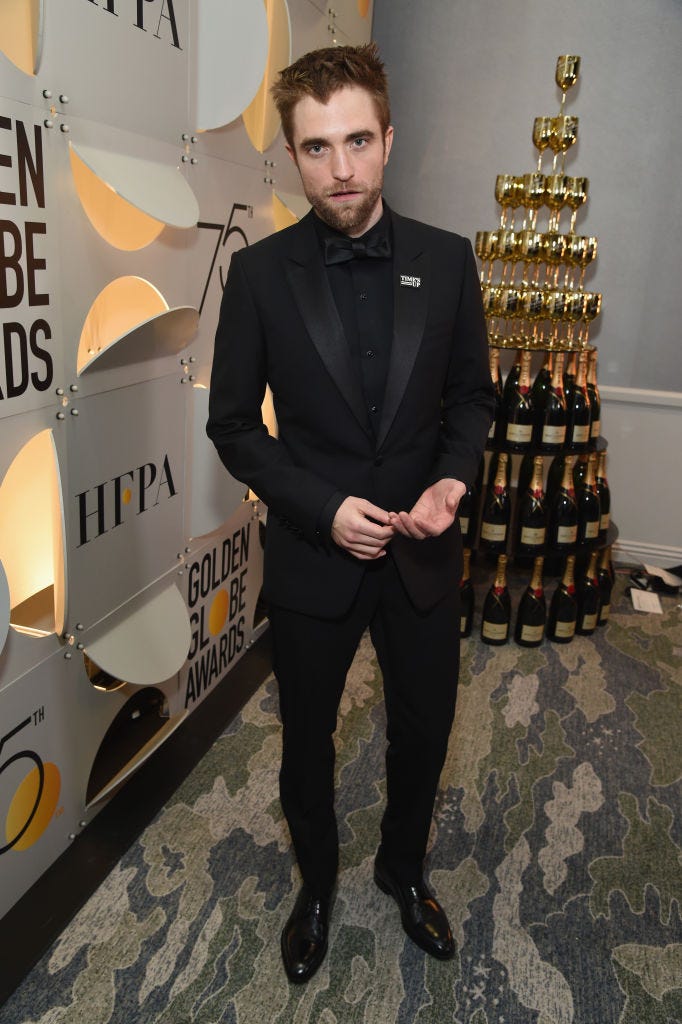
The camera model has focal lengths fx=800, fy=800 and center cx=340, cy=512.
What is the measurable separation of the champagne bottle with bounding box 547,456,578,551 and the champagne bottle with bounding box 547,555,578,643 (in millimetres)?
89

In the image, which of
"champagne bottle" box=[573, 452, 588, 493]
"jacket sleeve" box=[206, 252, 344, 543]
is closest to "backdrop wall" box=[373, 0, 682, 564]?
"champagne bottle" box=[573, 452, 588, 493]

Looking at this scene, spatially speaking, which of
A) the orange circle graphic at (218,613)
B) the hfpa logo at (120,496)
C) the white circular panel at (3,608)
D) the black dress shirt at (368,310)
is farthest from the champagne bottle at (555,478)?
the white circular panel at (3,608)

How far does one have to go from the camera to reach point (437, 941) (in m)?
1.72

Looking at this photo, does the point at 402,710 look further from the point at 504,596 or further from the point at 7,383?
the point at 504,596

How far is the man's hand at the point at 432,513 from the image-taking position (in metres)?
1.35

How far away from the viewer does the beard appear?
4.48 feet

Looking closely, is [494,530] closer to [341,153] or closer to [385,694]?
→ [385,694]

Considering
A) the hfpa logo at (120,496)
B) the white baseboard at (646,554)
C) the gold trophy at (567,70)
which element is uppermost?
the gold trophy at (567,70)

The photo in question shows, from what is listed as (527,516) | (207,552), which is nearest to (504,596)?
(527,516)

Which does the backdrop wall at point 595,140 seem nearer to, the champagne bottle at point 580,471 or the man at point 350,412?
A: the champagne bottle at point 580,471

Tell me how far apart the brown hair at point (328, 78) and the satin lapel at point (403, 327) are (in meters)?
0.25

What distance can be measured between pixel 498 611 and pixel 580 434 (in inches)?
29.3

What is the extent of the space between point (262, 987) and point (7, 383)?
4.32 feet

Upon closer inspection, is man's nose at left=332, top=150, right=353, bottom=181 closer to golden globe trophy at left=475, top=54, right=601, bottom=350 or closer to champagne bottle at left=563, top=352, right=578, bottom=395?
golden globe trophy at left=475, top=54, right=601, bottom=350
